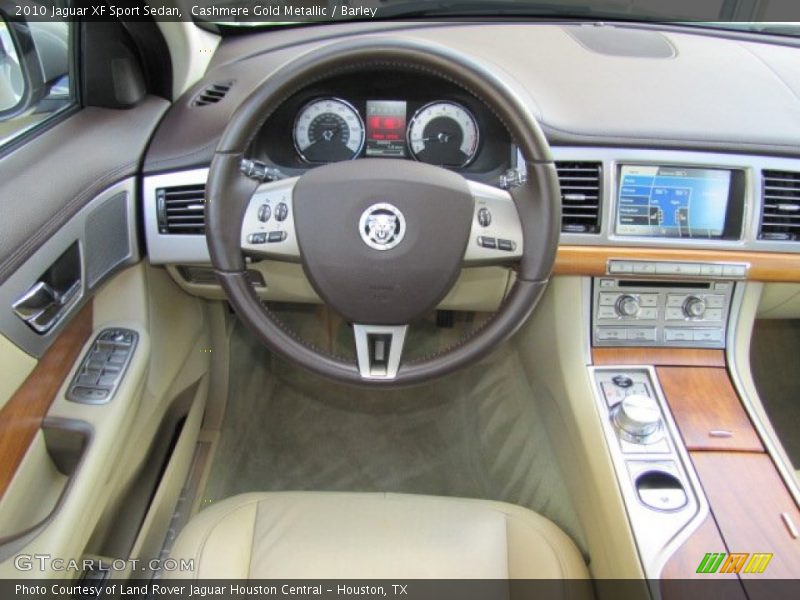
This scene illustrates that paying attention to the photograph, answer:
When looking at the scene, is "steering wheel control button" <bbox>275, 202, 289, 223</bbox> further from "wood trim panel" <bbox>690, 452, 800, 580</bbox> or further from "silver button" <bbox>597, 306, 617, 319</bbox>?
"wood trim panel" <bbox>690, 452, 800, 580</bbox>

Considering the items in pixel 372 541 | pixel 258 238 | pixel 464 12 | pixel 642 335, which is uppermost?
pixel 464 12

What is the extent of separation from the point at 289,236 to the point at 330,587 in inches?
22.9

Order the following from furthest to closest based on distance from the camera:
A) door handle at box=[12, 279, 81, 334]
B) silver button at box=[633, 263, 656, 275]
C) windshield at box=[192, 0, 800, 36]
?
windshield at box=[192, 0, 800, 36] < silver button at box=[633, 263, 656, 275] < door handle at box=[12, 279, 81, 334]

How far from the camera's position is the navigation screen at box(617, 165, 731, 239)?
4.11 ft

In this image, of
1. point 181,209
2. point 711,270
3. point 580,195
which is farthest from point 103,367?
point 711,270

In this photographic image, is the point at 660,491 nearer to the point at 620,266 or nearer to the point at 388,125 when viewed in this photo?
the point at 620,266

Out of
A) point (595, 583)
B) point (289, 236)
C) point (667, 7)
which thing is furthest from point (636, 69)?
point (595, 583)

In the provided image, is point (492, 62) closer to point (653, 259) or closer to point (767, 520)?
point (653, 259)

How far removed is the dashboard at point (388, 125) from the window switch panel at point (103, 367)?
45 cm

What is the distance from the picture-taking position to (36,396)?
3.54ft

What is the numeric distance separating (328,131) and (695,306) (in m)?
0.86

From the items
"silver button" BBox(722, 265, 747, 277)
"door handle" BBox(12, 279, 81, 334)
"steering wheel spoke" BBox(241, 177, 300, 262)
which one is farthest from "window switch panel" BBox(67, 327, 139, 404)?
"silver button" BBox(722, 265, 747, 277)

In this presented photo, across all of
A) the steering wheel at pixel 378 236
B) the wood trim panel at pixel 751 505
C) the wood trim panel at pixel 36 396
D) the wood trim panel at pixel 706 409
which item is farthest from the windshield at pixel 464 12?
the wood trim panel at pixel 751 505

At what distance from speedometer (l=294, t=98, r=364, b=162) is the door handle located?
1.64 ft
